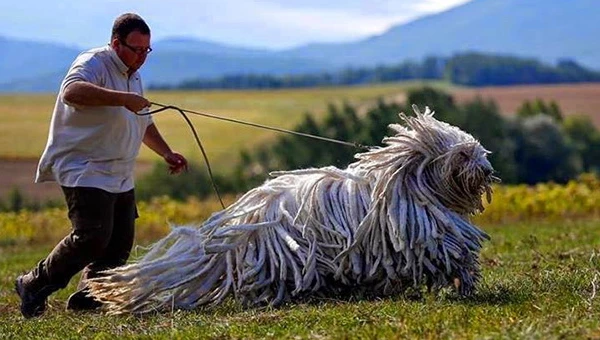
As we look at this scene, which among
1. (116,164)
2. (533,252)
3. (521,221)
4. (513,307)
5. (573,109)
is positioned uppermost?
(116,164)

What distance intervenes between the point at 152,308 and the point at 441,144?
6.36ft

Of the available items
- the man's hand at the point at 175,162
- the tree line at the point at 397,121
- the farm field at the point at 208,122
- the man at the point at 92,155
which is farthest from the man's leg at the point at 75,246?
the farm field at the point at 208,122

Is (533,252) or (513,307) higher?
(513,307)

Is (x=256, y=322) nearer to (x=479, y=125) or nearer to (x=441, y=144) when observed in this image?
(x=441, y=144)

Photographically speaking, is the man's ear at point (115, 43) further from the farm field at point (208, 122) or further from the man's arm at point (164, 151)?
the farm field at point (208, 122)

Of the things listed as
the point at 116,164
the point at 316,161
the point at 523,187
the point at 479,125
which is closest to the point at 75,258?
the point at 116,164

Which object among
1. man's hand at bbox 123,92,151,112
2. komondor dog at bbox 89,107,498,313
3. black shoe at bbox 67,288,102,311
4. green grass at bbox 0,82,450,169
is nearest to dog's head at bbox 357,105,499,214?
komondor dog at bbox 89,107,498,313

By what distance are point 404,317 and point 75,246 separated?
2.56 metres

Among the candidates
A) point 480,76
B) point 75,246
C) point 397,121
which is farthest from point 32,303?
point 480,76

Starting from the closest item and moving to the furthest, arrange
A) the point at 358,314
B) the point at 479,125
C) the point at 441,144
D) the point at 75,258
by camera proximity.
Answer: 1. the point at 358,314
2. the point at 441,144
3. the point at 75,258
4. the point at 479,125

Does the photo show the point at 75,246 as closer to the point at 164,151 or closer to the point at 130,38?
the point at 164,151

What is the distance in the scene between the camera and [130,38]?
7500 mm

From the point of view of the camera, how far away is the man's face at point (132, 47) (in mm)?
7500

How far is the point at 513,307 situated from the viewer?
6.23 meters
